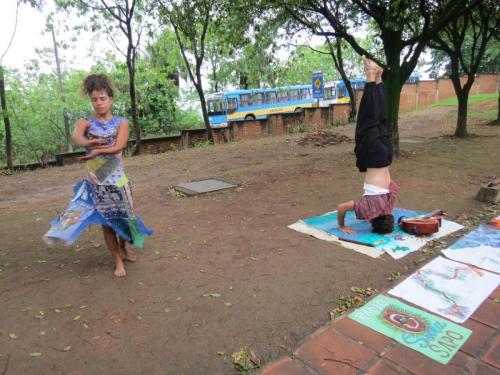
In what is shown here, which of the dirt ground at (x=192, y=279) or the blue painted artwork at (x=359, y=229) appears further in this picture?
the blue painted artwork at (x=359, y=229)

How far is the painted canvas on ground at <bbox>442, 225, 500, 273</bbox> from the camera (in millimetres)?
3105

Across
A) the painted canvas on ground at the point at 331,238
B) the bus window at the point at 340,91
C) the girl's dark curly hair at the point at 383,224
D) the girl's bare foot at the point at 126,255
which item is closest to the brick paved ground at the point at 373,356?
the painted canvas on ground at the point at 331,238

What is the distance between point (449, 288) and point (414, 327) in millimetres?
664

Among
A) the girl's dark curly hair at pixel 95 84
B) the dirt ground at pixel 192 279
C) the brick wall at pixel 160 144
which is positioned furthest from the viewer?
the brick wall at pixel 160 144

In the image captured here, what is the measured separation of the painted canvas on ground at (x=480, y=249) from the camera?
311cm

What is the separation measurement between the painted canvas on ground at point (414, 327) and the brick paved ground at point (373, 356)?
0.15 feet

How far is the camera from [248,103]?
24891 millimetres

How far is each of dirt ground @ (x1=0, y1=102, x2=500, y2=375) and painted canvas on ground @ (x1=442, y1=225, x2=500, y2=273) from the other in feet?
0.56

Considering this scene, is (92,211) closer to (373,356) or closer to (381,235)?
(373,356)

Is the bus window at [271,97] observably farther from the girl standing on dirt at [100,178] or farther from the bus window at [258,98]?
the girl standing on dirt at [100,178]

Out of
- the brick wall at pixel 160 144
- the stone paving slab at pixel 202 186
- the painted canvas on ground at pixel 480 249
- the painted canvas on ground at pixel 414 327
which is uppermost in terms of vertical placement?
the brick wall at pixel 160 144

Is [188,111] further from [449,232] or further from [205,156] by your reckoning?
[449,232]

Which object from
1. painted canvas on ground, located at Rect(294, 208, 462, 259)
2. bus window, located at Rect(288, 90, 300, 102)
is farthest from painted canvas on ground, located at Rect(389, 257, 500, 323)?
bus window, located at Rect(288, 90, 300, 102)

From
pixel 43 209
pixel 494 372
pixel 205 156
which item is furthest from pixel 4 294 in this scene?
pixel 205 156
